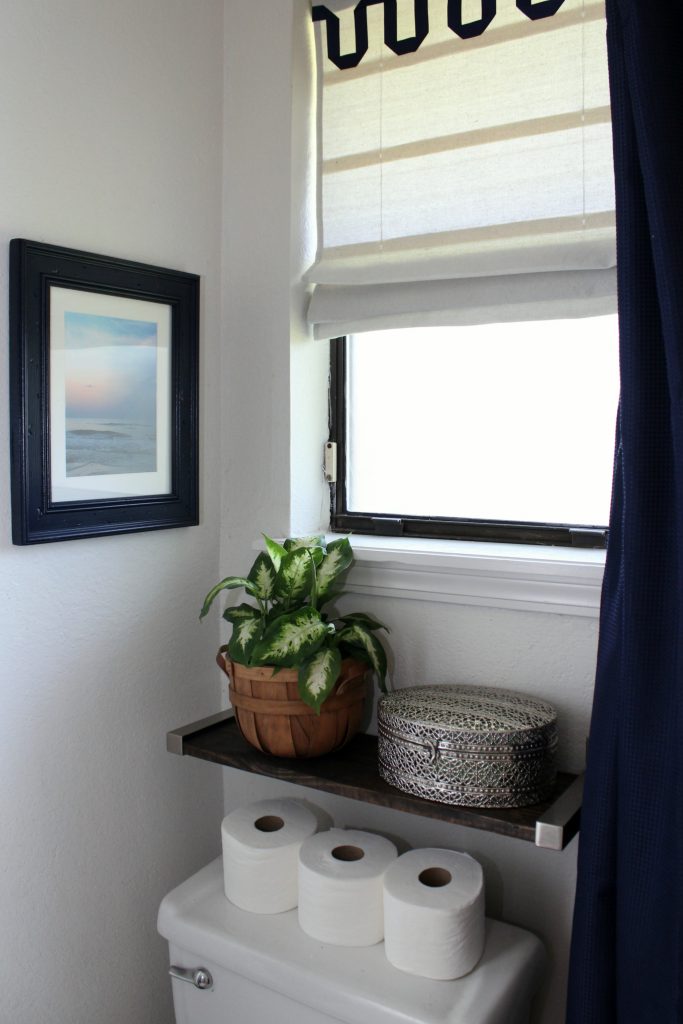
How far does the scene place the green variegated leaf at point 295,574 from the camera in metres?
1.38

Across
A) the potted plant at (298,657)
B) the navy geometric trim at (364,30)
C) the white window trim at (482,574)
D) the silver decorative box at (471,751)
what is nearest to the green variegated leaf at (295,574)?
the potted plant at (298,657)

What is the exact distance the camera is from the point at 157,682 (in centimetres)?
156

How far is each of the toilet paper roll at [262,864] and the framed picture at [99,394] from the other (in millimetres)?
519

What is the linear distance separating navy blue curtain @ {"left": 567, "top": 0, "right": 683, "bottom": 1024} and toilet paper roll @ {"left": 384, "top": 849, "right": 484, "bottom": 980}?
152 mm

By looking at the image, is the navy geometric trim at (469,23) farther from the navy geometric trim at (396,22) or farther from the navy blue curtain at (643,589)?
the navy blue curtain at (643,589)

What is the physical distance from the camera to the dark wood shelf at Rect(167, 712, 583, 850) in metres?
1.12

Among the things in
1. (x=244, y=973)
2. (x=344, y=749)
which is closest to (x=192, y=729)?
(x=344, y=749)

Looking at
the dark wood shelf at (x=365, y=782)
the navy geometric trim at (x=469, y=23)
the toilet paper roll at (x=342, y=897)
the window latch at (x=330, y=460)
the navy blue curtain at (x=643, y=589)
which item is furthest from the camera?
the window latch at (x=330, y=460)

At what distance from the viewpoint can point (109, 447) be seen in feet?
4.67

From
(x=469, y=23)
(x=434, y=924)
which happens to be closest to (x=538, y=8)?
(x=469, y=23)

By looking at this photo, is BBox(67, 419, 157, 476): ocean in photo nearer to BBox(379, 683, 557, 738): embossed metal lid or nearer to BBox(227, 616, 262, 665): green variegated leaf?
BBox(227, 616, 262, 665): green variegated leaf

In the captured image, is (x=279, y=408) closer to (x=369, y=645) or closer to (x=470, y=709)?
(x=369, y=645)

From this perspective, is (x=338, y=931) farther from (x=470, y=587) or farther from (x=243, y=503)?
(x=243, y=503)

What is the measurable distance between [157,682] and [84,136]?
0.89 m
